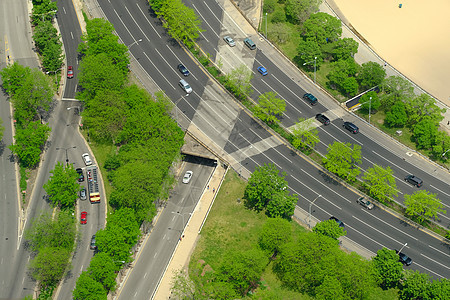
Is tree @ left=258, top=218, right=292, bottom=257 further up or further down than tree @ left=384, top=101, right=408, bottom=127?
further down

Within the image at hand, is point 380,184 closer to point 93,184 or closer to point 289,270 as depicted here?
point 289,270

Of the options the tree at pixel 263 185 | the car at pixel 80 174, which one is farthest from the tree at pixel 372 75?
the car at pixel 80 174

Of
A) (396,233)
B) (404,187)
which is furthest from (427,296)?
(404,187)

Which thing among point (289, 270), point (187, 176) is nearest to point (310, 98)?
point (187, 176)

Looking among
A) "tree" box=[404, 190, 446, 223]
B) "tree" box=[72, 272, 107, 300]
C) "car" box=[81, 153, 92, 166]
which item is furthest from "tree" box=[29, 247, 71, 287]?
"tree" box=[404, 190, 446, 223]

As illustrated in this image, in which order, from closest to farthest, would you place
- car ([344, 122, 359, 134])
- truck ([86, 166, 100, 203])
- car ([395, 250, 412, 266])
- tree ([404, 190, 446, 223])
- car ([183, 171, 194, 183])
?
car ([395, 250, 412, 266]), tree ([404, 190, 446, 223]), truck ([86, 166, 100, 203]), car ([183, 171, 194, 183]), car ([344, 122, 359, 134])

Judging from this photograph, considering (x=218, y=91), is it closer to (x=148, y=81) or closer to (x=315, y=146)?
(x=148, y=81)

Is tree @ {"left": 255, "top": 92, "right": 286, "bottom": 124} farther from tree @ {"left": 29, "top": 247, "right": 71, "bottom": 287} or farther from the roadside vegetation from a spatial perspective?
tree @ {"left": 29, "top": 247, "right": 71, "bottom": 287}
